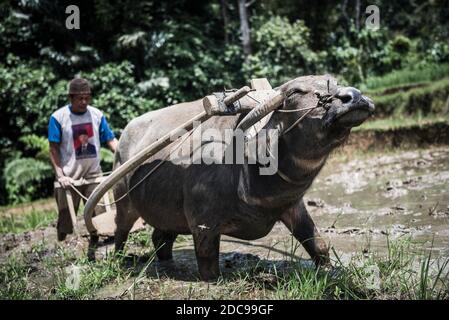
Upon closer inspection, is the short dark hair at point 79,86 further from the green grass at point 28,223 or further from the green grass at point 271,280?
the green grass at point 28,223

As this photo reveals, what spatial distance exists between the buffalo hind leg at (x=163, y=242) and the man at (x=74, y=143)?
1.05 m

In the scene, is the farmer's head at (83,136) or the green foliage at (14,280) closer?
the green foliage at (14,280)

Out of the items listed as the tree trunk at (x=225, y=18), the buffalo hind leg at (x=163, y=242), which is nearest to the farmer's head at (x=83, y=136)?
the buffalo hind leg at (x=163, y=242)

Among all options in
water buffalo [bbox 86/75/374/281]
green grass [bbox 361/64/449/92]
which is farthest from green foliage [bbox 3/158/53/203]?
green grass [bbox 361/64/449/92]

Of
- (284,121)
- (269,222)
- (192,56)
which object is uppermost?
(192,56)

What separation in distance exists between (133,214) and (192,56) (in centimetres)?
818

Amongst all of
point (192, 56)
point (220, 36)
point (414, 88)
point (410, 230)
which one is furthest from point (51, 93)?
point (410, 230)

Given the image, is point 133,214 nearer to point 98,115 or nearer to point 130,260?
point 130,260

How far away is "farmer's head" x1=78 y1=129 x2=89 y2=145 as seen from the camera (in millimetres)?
5820

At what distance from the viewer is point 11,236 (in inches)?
284

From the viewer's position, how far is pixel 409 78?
13.9 meters

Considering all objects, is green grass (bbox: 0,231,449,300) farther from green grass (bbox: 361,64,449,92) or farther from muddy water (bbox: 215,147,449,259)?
green grass (bbox: 361,64,449,92)

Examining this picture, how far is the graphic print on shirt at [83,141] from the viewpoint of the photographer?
580cm

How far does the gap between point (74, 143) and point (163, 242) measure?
5.16 ft
